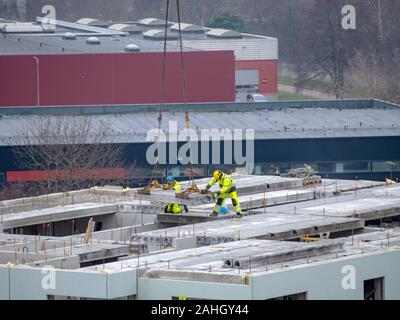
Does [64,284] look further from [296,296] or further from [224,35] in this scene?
[224,35]

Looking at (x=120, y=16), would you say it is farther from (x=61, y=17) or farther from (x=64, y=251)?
(x=64, y=251)

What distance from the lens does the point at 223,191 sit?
37000mm

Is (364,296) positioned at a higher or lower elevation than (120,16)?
lower

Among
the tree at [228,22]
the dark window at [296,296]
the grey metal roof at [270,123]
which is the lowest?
the dark window at [296,296]

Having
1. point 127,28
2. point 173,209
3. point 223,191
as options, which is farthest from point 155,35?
point 223,191

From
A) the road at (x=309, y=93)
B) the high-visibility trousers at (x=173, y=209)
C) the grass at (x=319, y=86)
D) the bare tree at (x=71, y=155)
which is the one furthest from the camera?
the grass at (x=319, y=86)

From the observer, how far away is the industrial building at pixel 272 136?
58062 mm

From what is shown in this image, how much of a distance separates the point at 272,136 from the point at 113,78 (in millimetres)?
17287

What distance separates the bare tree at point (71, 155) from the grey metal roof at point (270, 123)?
713 mm

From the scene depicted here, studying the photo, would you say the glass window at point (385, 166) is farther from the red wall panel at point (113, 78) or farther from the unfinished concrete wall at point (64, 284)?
the unfinished concrete wall at point (64, 284)

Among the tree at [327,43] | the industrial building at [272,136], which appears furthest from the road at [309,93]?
the industrial building at [272,136]
